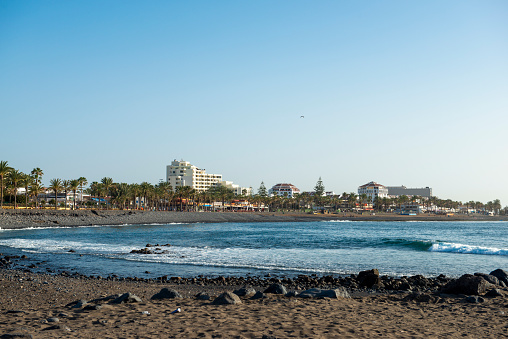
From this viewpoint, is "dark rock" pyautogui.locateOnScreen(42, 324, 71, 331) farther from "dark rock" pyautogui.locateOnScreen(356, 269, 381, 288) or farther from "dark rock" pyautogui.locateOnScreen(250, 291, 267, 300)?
"dark rock" pyautogui.locateOnScreen(356, 269, 381, 288)

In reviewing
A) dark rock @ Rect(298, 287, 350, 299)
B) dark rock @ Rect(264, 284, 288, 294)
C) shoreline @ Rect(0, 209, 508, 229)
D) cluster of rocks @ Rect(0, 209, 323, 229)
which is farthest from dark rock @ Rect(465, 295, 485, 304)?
cluster of rocks @ Rect(0, 209, 323, 229)

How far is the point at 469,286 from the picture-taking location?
499 inches

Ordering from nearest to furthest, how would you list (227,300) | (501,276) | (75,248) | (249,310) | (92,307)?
1. (92,307)
2. (249,310)
3. (227,300)
4. (501,276)
5. (75,248)

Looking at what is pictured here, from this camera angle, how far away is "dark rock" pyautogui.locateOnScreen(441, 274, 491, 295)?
12.6m

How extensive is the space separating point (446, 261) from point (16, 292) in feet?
72.4

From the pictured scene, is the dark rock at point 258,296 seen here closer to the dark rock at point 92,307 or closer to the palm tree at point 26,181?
the dark rock at point 92,307

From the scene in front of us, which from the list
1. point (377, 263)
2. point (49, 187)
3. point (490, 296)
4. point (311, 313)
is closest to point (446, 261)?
point (377, 263)

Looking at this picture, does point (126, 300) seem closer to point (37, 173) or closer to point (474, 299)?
point (474, 299)

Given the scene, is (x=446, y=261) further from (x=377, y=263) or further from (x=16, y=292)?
(x=16, y=292)

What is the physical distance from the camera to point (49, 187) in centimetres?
9912

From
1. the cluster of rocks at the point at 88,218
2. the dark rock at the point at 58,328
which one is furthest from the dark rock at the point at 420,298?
the cluster of rocks at the point at 88,218

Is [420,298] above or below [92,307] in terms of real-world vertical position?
below

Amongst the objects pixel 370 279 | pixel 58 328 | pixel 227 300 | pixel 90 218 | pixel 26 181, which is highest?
pixel 26 181

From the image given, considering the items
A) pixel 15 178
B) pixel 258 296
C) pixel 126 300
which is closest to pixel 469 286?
pixel 258 296
